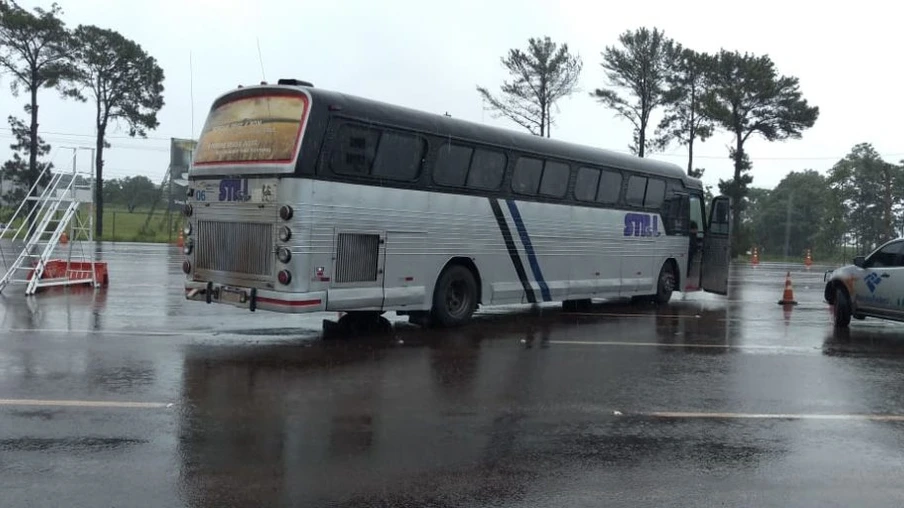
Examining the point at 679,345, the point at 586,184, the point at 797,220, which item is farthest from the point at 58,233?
the point at 797,220

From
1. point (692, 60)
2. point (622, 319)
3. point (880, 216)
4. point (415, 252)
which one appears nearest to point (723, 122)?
point (692, 60)

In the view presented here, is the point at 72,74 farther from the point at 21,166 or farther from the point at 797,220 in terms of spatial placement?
the point at 797,220

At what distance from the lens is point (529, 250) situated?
13.5 metres

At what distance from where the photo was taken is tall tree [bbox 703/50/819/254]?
4647cm

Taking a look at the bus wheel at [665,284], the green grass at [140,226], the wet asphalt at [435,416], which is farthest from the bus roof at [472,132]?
the green grass at [140,226]

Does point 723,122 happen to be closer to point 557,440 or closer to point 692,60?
point 692,60

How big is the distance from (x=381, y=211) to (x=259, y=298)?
2.07 metres

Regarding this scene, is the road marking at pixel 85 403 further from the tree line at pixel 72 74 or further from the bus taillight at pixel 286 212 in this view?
the tree line at pixel 72 74

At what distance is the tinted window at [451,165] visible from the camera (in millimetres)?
11773

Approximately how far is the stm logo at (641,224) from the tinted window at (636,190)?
27 centimetres

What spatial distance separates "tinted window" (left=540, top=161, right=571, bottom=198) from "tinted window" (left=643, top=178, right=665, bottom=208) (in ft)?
9.49

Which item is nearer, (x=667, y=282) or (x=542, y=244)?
(x=542, y=244)

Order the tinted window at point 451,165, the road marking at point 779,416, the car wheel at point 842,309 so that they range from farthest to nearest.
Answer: the car wheel at point 842,309
the tinted window at point 451,165
the road marking at point 779,416

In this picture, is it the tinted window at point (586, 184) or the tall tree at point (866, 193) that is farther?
the tall tree at point (866, 193)
